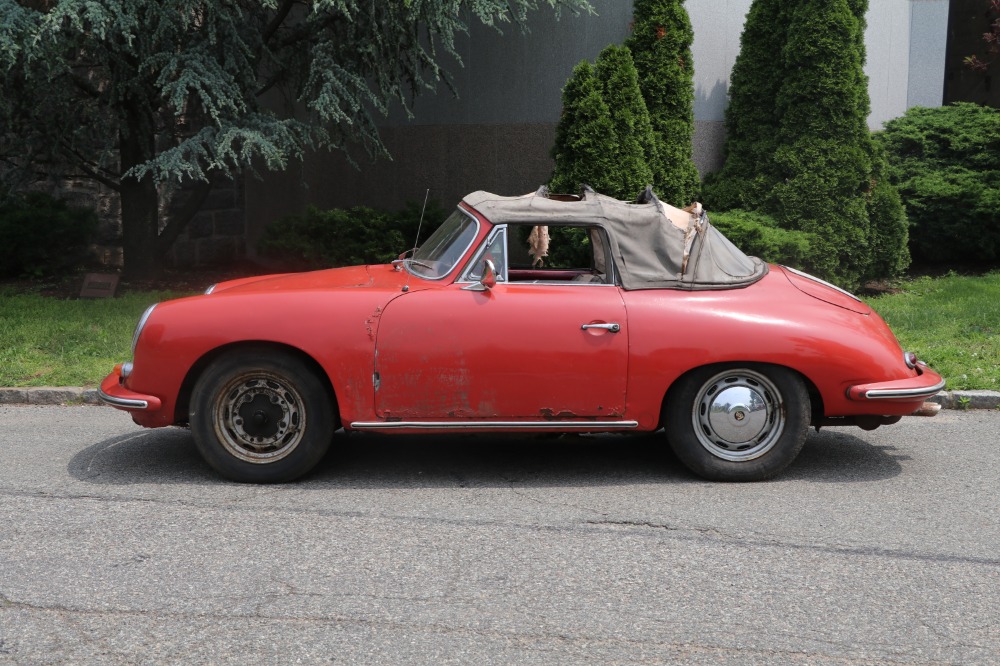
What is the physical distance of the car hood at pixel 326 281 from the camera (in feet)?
19.8

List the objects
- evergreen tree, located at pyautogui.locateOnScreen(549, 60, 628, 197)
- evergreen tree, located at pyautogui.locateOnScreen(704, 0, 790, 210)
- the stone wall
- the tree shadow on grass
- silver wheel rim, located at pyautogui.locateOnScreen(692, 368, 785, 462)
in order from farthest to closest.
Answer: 1. the stone wall
2. evergreen tree, located at pyautogui.locateOnScreen(704, 0, 790, 210)
3. evergreen tree, located at pyautogui.locateOnScreen(549, 60, 628, 197)
4. the tree shadow on grass
5. silver wheel rim, located at pyautogui.locateOnScreen(692, 368, 785, 462)

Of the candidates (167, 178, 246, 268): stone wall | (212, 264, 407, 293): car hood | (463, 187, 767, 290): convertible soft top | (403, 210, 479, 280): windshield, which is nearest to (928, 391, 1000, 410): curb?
(463, 187, 767, 290): convertible soft top

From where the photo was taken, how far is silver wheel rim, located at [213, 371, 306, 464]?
5.78 metres

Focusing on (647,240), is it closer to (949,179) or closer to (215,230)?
(949,179)

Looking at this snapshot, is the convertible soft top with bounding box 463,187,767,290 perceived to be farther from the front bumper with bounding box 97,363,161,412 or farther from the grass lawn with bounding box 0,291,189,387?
the grass lawn with bounding box 0,291,189,387

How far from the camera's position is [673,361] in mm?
5730

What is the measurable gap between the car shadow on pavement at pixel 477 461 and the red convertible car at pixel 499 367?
31 centimetres

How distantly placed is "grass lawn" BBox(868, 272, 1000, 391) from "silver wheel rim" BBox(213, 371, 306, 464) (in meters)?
4.82

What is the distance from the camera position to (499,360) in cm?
571

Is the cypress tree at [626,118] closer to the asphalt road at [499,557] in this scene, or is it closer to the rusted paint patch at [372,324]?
the asphalt road at [499,557]

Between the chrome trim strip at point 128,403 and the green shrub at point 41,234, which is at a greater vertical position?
the green shrub at point 41,234

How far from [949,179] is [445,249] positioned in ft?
31.1

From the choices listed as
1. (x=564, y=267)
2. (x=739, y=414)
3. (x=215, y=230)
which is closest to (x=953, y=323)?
(x=564, y=267)

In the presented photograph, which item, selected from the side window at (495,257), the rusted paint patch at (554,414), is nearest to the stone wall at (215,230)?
the side window at (495,257)
